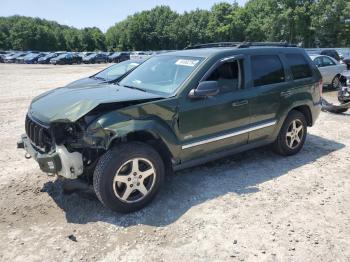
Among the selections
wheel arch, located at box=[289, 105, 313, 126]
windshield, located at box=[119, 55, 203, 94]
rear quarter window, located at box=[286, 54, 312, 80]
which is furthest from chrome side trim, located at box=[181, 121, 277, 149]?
rear quarter window, located at box=[286, 54, 312, 80]

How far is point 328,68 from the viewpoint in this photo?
14219 mm

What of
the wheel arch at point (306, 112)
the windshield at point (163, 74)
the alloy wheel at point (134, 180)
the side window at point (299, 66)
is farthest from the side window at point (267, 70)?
the alloy wheel at point (134, 180)

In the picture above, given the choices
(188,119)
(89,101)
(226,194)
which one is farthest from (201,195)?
(89,101)

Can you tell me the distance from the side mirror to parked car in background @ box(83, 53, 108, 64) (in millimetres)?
50210

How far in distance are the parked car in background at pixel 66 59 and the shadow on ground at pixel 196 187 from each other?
45.9 meters

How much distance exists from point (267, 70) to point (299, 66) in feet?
2.95

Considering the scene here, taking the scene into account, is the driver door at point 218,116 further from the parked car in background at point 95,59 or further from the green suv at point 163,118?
the parked car in background at point 95,59

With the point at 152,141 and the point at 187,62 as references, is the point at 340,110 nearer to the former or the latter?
the point at 187,62

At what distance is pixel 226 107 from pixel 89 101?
73.3 inches

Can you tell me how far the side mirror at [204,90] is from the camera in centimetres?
450

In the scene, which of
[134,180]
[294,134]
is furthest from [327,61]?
[134,180]

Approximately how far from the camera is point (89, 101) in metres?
4.11

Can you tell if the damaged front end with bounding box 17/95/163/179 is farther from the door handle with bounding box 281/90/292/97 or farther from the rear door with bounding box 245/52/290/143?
the door handle with bounding box 281/90/292/97

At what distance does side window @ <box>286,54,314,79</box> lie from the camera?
602 cm
